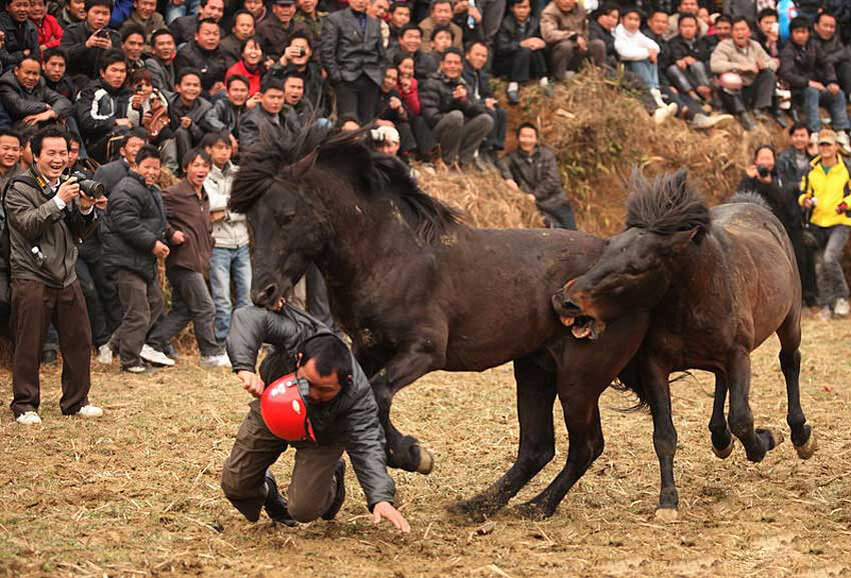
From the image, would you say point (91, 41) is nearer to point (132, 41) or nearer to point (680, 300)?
point (132, 41)

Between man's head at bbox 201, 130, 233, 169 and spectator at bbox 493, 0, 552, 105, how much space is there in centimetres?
545

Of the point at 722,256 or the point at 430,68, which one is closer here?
the point at 722,256

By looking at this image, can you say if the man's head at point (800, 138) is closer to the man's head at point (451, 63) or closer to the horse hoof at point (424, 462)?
the man's head at point (451, 63)

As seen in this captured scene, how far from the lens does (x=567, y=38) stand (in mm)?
15914

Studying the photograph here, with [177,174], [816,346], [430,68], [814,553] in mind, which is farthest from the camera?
[430,68]

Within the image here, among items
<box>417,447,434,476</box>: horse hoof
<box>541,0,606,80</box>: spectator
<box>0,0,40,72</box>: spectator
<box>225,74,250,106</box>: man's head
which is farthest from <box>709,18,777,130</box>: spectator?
<box>417,447,434,476</box>: horse hoof

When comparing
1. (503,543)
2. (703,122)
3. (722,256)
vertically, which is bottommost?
(703,122)

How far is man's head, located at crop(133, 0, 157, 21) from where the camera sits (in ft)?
41.1

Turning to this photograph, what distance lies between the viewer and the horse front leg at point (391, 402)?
18.9 ft

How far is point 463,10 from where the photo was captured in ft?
50.3

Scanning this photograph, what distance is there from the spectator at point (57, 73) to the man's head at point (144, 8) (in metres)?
1.51

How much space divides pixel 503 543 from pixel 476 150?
A: 357 inches

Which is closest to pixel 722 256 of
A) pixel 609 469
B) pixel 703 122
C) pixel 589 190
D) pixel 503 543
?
pixel 609 469

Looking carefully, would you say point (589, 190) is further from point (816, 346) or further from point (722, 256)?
point (722, 256)
